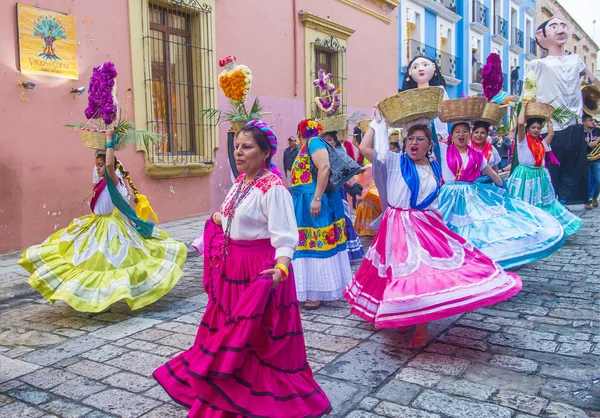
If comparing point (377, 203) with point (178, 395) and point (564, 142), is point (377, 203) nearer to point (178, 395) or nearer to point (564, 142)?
point (564, 142)

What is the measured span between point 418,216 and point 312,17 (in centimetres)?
964

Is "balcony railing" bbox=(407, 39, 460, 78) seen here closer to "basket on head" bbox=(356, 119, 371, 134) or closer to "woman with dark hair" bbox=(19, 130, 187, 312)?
"basket on head" bbox=(356, 119, 371, 134)

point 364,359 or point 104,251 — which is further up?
point 104,251

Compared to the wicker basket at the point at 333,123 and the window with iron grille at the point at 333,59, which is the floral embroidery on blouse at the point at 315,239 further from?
the window with iron grille at the point at 333,59

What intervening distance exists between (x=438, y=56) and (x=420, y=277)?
19754 millimetres

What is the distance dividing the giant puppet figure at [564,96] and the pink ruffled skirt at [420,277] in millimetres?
5416

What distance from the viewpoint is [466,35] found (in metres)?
23.7

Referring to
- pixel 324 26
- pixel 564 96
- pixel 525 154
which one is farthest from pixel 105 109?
pixel 324 26

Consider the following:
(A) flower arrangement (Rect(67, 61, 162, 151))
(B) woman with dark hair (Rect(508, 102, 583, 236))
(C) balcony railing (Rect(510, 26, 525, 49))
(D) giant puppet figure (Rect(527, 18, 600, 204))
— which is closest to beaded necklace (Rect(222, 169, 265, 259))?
(A) flower arrangement (Rect(67, 61, 162, 151))

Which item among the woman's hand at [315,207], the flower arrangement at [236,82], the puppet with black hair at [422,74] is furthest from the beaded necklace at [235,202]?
the puppet with black hair at [422,74]

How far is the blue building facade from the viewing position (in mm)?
19734

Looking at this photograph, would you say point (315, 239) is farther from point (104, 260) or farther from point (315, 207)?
point (104, 260)

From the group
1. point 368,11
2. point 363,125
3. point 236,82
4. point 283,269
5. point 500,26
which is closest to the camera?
point 283,269

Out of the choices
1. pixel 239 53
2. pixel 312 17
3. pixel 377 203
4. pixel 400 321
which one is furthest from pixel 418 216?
pixel 312 17
